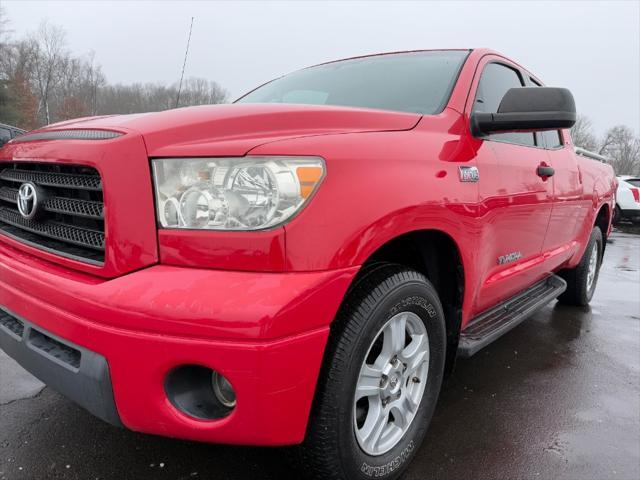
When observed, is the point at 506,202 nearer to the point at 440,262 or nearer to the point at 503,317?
the point at 440,262

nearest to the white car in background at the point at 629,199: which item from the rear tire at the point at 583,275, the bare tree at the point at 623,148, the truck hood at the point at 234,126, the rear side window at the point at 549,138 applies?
the rear tire at the point at 583,275

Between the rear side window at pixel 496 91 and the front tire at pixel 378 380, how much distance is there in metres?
1.05

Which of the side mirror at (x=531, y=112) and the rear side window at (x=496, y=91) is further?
the rear side window at (x=496, y=91)

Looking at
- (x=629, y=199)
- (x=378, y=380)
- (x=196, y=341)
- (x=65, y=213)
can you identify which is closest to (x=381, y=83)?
(x=378, y=380)

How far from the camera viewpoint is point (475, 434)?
2.28 meters

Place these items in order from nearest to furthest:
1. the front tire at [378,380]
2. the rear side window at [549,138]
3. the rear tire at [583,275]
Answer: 1. the front tire at [378,380]
2. the rear side window at [549,138]
3. the rear tire at [583,275]

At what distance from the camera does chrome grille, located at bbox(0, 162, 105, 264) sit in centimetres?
152

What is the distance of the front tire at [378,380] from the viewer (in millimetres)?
1502

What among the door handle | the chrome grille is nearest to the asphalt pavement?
the chrome grille

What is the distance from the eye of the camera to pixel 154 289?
1.34 metres

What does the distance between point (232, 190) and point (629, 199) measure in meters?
16.1

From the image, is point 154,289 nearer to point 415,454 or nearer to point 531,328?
point 415,454

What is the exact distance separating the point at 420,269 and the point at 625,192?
50.0ft

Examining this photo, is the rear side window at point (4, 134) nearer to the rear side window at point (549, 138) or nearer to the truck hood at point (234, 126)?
the truck hood at point (234, 126)
